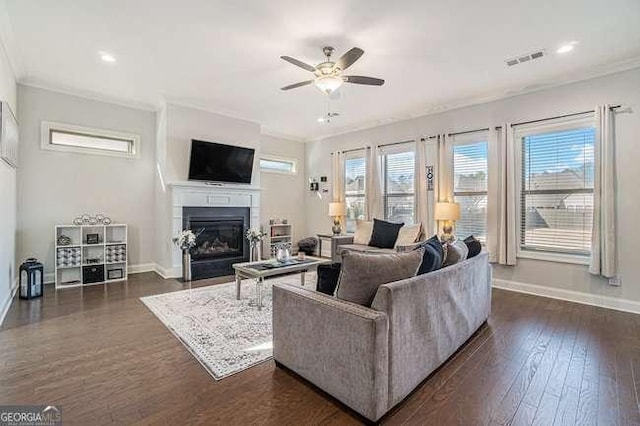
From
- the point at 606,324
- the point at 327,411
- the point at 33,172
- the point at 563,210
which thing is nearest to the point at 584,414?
the point at 327,411

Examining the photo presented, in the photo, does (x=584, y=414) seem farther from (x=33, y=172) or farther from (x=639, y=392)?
(x=33, y=172)

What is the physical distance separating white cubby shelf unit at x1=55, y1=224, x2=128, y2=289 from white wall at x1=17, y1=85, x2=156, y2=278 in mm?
220

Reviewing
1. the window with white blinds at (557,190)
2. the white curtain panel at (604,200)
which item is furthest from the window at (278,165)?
the white curtain panel at (604,200)

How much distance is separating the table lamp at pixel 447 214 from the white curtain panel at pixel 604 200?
1.67 meters

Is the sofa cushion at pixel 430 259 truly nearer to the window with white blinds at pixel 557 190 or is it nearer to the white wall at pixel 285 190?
the window with white blinds at pixel 557 190

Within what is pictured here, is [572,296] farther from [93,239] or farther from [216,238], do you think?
[93,239]

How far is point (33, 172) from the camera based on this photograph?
15.0 ft

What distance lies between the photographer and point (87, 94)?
4.91 meters

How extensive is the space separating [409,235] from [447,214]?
2.31 feet

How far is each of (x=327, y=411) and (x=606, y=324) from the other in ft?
11.0

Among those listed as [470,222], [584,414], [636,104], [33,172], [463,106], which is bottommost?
[584,414]

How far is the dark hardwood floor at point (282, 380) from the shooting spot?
5.98 feet

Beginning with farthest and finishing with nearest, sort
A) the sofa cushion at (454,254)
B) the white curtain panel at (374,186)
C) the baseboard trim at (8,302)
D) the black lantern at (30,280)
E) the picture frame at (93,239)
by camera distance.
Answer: the white curtain panel at (374,186) < the picture frame at (93,239) < the black lantern at (30,280) < the baseboard trim at (8,302) < the sofa cushion at (454,254)

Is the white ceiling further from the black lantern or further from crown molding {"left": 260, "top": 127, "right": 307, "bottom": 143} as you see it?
the black lantern
